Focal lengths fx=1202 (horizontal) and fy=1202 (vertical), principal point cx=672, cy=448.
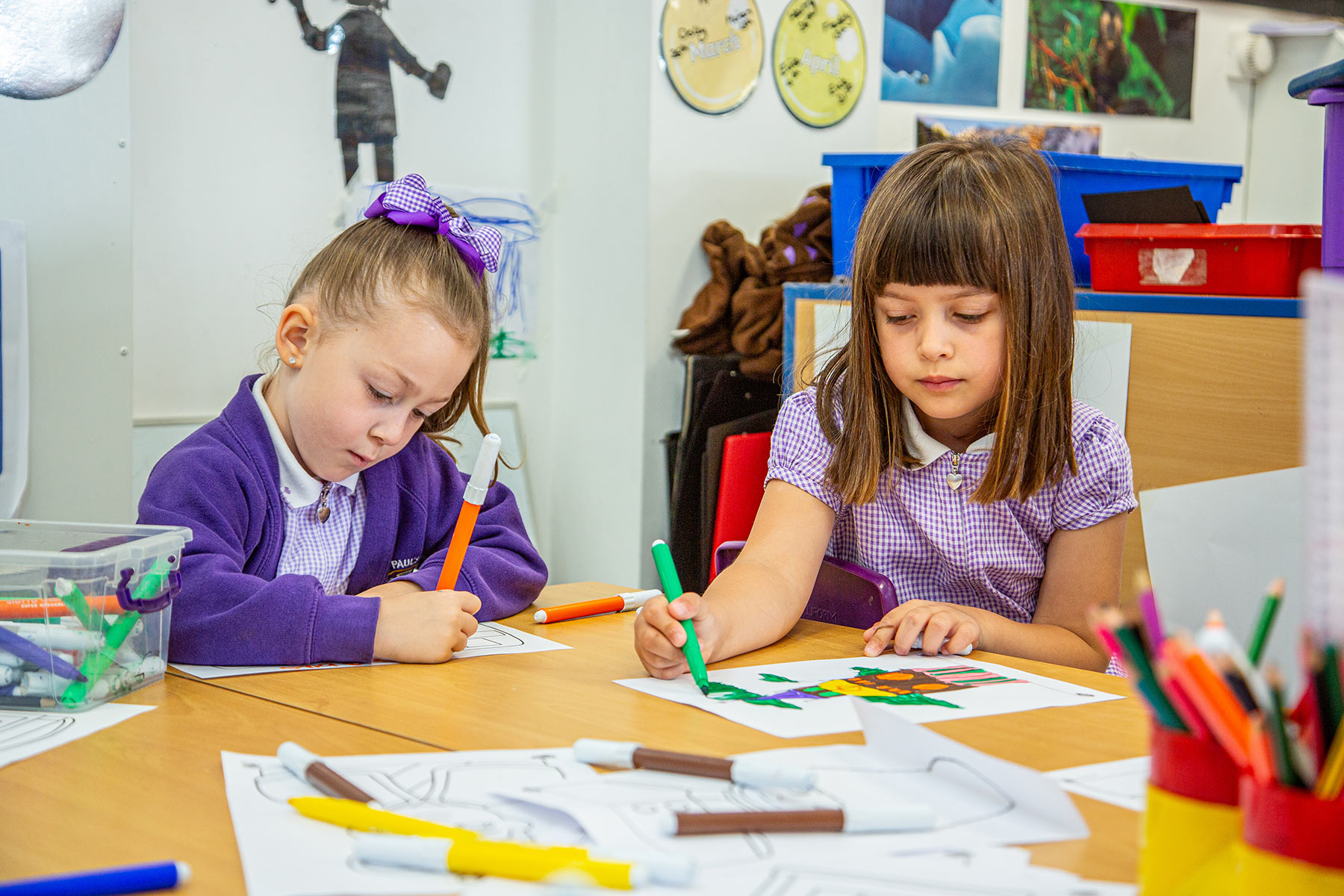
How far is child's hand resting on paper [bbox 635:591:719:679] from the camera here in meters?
0.85

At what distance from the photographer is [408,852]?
51 centimetres

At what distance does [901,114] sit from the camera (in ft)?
8.66

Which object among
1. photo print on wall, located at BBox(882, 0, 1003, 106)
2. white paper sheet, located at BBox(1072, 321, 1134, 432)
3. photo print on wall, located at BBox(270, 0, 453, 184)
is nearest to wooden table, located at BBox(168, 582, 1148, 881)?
white paper sheet, located at BBox(1072, 321, 1134, 432)

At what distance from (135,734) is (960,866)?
484mm

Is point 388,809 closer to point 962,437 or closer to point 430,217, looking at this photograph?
point 430,217

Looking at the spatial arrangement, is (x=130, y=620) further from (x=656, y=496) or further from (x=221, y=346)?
(x=656, y=496)

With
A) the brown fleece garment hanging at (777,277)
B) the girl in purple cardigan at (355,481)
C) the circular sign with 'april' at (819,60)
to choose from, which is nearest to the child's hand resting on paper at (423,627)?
the girl in purple cardigan at (355,481)

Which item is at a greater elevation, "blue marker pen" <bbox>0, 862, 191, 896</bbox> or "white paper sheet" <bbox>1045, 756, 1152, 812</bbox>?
"blue marker pen" <bbox>0, 862, 191, 896</bbox>

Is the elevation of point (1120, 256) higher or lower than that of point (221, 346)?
higher

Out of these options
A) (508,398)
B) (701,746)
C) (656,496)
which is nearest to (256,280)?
(508,398)

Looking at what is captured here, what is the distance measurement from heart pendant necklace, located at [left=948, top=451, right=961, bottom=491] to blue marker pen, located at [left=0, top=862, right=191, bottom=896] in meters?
0.88

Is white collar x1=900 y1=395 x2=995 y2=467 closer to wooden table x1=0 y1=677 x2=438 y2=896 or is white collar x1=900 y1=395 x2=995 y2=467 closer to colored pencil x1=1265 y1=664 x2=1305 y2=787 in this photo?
wooden table x1=0 y1=677 x2=438 y2=896

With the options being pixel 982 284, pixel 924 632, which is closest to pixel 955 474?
pixel 982 284

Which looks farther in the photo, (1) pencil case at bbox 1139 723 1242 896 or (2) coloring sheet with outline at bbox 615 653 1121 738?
(2) coloring sheet with outline at bbox 615 653 1121 738
